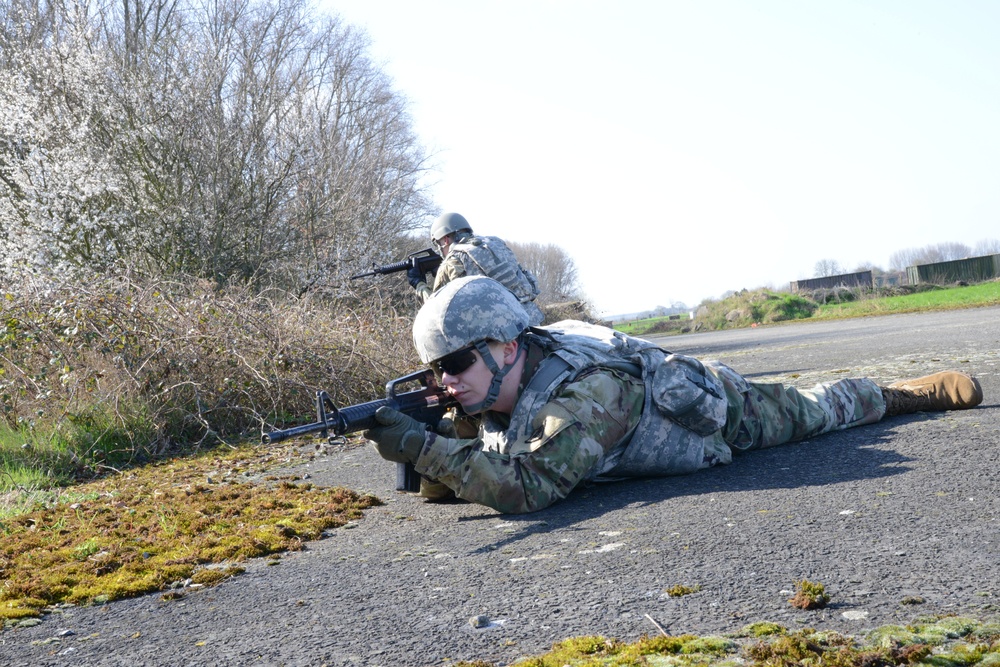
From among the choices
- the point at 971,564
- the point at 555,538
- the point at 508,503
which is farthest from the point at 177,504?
the point at 971,564

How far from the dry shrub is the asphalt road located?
4.18m

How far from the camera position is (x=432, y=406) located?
Answer: 13.8 ft

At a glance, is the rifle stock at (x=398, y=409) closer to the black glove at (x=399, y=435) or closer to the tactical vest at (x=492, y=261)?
the black glove at (x=399, y=435)

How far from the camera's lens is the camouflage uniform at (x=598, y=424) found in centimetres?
385

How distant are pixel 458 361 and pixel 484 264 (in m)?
3.34

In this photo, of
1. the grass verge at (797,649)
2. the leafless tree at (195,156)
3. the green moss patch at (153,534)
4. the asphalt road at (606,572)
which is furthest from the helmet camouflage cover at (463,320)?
the leafless tree at (195,156)

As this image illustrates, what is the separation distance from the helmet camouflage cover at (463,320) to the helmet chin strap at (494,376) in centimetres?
5

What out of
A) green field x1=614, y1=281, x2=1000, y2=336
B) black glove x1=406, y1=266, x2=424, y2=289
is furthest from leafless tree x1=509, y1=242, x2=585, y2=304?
black glove x1=406, y1=266, x2=424, y2=289

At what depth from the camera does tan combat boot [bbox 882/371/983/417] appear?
18.1ft

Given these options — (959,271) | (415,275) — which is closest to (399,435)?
(415,275)

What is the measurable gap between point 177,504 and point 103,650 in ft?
7.92

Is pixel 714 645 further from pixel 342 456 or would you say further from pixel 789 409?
pixel 342 456

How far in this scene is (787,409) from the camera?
5000mm

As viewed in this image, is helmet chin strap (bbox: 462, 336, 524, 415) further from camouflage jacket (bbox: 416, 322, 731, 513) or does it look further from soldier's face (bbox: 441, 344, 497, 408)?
camouflage jacket (bbox: 416, 322, 731, 513)
